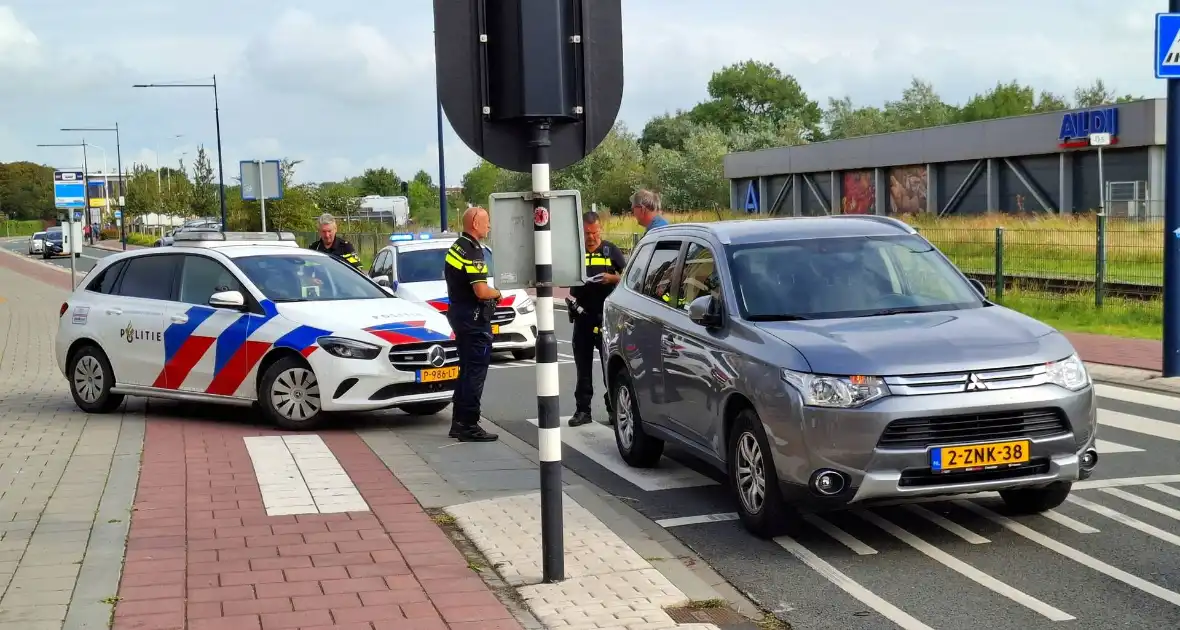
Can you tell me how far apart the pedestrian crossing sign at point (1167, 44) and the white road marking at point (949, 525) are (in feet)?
22.5

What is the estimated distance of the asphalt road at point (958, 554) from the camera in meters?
5.66

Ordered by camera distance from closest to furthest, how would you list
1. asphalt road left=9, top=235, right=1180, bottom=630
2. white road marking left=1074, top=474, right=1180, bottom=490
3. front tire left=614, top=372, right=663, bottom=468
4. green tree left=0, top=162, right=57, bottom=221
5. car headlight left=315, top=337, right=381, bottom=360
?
asphalt road left=9, top=235, right=1180, bottom=630
white road marking left=1074, top=474, right=1180, bottom=490
front tire left=614, top=372, right=663, bottom=468
car headlight left=315, top=337, right=381, bottom=360
green tree left=0, top=162, right=57, bottom=221

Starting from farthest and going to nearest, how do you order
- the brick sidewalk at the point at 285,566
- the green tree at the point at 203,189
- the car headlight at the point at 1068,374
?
the green tree at the point at 203,189
the car headlight at the point at 1068,374
the brick sidewalk at the point at 285,566

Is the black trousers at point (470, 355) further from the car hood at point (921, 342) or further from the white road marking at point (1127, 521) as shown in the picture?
the white road marking at point (1127, 521)

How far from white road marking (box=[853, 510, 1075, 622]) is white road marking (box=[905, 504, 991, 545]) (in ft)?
0.75

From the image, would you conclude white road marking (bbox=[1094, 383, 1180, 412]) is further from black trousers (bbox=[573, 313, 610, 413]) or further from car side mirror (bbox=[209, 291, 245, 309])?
car side mirror (bbox=[209, 291, 245, 309])

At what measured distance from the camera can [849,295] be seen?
7.57 m

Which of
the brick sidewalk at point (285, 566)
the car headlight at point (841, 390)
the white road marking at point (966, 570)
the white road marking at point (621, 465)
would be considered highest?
the car headlight at point (841, 390)

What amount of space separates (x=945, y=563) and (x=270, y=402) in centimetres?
637

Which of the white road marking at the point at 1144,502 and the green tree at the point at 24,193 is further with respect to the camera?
the green tree at the point at 24,193

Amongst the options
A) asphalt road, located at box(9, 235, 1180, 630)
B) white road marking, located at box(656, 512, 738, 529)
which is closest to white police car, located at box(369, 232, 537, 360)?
asphalt road, located at box(9, 235, 1180, 630)

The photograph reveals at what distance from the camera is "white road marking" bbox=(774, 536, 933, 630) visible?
5574 mm

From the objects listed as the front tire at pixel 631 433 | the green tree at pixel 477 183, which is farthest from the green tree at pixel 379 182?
the front tire at pixel 631 433

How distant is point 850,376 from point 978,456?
28.7 inches
